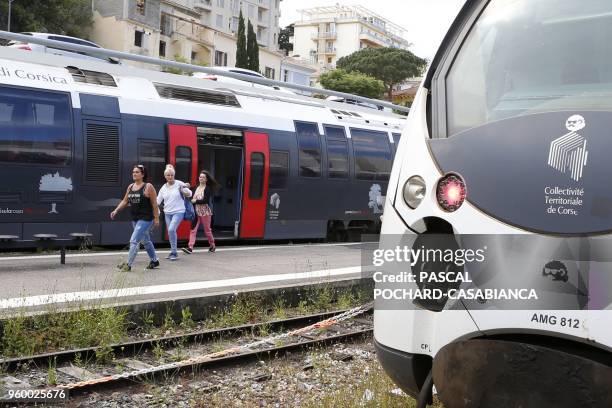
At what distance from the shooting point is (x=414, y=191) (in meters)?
2.90

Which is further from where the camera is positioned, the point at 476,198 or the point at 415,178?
the point at 415,178

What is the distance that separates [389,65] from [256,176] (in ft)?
220

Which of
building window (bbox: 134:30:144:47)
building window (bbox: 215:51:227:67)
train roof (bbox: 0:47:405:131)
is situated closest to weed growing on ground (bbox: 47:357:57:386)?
train roof (bbox: 0:47:405:131)

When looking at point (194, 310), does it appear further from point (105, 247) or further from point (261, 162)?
point (261, 162)

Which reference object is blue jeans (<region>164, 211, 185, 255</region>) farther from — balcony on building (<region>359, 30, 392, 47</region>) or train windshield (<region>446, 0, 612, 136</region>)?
balcony on building (<region>359, 30, 392, 47</region>)

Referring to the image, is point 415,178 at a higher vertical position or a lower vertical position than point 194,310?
higher

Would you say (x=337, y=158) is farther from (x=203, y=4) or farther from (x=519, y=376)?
(x=203, y=4)

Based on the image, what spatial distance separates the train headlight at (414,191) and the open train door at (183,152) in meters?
11.2

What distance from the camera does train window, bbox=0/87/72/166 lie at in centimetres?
1125

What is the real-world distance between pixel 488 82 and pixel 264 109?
12778mm

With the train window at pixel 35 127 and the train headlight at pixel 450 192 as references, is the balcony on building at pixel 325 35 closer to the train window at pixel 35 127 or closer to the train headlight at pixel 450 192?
the train window at pixel 35 127

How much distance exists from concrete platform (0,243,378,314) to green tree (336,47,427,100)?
221 feet

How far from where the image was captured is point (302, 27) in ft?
373

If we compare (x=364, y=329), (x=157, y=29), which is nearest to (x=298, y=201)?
(x=364, y=329)
